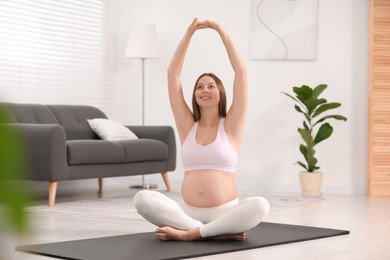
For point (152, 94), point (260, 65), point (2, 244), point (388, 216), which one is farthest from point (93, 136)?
point (2, 244)

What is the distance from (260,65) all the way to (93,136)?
1.95 meters

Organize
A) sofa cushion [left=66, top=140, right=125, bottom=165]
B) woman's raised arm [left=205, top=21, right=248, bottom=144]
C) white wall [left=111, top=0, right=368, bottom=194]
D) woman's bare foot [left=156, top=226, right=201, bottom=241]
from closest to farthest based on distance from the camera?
woman's bare foot [left=156, top=226, right=201, bottom=241], woman's raised arm [left=205, top=21, right=248, bottom=144], sofa cushion [left=66, top=140, right=125, bottom=165], white wall [left=111, top=0, right=368, bottom=194]

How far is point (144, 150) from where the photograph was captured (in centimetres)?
611

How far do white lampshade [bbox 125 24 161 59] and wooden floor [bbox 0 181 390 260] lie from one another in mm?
1557

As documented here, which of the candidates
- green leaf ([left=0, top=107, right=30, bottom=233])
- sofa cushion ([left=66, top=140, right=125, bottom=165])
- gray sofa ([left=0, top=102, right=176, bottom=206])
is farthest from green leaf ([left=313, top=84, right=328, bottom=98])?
green leaf ([left=0, top=107, right=30, bottom=233])

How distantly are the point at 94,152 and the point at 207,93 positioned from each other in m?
2.30

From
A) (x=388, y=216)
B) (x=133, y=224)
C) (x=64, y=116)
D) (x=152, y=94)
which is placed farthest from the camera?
(x=152, y=94)

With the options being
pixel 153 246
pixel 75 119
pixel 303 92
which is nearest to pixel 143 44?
pixel 75 119

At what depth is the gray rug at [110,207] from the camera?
4.67 metres

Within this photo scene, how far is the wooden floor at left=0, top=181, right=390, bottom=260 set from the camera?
3.09 meters

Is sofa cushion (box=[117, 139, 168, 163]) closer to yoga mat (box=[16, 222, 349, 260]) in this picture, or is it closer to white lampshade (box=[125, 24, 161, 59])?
white lampshade (box=[125, 24, 161, 59])

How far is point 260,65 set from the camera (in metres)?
7.24

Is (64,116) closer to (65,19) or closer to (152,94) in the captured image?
(65,19)

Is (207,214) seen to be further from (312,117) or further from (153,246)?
(312,117)
